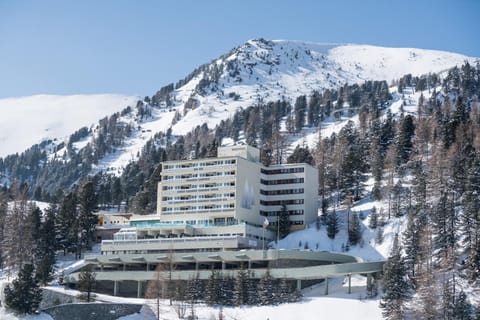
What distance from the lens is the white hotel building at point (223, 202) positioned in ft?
382

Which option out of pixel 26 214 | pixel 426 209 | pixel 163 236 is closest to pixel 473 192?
pixel 426 209

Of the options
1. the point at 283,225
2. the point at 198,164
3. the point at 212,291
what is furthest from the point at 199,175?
the point at 212,291

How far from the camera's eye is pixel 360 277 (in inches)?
4048

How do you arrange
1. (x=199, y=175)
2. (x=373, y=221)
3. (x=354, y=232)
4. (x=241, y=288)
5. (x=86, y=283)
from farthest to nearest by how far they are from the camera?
(x=199, y=175), (x=373, y=221), (x=354, y=232), (x=86, y=283), (x=241, y=288)

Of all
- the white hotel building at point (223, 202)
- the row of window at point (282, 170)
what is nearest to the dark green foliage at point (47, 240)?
the white hotel building at point (223, 202)

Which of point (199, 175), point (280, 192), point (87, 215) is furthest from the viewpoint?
point (280, 192)

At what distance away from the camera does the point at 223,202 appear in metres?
121

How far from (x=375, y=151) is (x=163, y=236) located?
37.7 metres

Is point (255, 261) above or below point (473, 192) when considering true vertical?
below

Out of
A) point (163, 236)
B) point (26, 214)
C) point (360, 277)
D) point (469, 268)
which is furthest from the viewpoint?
point (26, 214)

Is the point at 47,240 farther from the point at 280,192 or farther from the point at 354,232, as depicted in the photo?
the point at 354,232

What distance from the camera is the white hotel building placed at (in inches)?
4582

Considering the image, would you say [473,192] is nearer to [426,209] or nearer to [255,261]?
[426,209]

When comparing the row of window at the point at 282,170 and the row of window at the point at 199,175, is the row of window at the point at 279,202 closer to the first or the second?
the row of window at the point at 282,170
